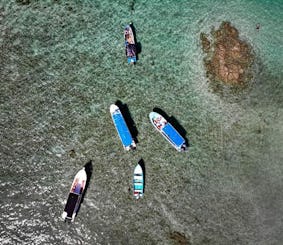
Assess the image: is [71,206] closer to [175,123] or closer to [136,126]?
[136,126]

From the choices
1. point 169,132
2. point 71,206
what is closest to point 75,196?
point 71,206

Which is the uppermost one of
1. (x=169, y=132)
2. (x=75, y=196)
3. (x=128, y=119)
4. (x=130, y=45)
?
(x=130, y=45)

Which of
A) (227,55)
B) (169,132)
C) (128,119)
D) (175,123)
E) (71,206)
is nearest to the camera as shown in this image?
(71,206)

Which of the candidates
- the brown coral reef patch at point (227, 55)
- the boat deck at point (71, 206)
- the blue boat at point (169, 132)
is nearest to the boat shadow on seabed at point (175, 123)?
the blue boat at point (169, 132)

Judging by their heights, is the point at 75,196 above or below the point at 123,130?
below

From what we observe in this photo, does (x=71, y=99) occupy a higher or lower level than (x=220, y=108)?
lower

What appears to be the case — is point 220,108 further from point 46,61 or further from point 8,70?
point 8,70

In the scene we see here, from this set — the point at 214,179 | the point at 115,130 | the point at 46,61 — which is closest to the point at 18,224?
the point at 115,130

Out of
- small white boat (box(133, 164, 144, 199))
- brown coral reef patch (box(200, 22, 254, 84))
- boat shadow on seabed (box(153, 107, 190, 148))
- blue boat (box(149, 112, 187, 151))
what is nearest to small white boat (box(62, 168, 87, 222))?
small white boat (box(133, 164, 144, 199))
